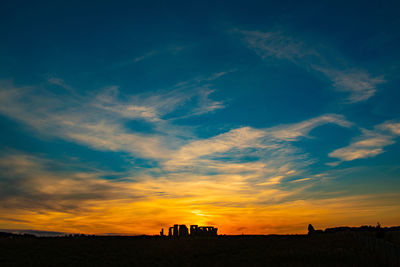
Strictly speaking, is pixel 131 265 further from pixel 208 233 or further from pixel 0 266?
pixel 208 233

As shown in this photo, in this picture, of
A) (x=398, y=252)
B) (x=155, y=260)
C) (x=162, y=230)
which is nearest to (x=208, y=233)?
(x=162, y=230)

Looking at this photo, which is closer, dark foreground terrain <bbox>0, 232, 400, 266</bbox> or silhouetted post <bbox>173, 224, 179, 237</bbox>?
dark foreground terrain <bbox>0, 232, 400, 266</bbox>

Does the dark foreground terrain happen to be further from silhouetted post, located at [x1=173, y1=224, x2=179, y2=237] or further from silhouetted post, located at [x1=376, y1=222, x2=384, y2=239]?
silhouetted post, located at [x1=173, y1=224, x2=179, y2=237]

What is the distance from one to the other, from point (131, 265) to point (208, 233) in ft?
209

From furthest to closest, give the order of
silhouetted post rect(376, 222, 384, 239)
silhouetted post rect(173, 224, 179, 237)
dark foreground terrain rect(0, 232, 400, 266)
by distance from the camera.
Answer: silhouetted post rect(173, 224, 179, 237) → silhouetted post rect(376, 222, 384, 239) → dark foreground terrain rect(0, 232, 400, 266)

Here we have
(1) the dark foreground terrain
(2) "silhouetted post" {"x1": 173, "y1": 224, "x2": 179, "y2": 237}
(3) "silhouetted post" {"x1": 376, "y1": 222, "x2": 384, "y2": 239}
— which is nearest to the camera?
(1) the dark foreground terrain

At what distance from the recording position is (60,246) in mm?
45656

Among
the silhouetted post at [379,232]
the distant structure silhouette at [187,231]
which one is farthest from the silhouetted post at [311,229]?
the silhouetted post at [379,232]

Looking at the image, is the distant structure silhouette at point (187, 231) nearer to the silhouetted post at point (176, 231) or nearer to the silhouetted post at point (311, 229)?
the silhouetted post at point (176, 231)

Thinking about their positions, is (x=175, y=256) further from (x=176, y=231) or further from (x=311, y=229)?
(x=311, y=229)

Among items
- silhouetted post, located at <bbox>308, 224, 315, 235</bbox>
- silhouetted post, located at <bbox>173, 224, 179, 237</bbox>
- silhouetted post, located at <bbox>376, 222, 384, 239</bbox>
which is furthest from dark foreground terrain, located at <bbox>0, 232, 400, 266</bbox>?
silhouetted post, located at <bbox>308, 224, 315, 235</bbox>

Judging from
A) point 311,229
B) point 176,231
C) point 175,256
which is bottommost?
point 175,256

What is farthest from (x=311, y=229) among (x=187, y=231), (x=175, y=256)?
(x=175, y=256)

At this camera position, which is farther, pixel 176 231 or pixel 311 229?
pixel 176 231
